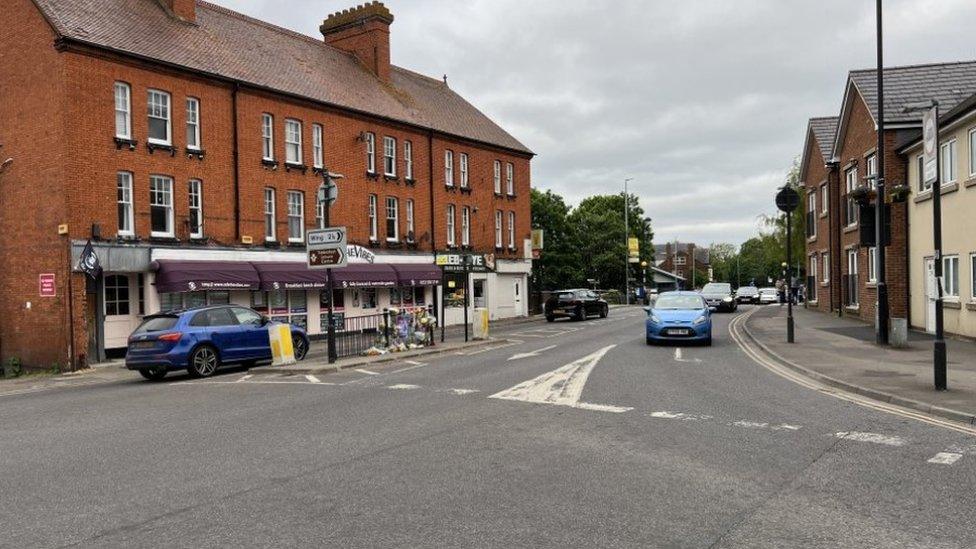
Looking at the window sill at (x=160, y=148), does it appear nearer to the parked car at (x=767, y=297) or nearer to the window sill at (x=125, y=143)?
the window sill at (x=125, y=143)

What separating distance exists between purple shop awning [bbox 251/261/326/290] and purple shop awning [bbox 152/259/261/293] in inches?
15.6

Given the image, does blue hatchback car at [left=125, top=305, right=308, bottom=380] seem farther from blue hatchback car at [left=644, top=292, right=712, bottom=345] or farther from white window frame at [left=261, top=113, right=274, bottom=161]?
white window frame at [left=261, top=113, right=274, bottom=161]

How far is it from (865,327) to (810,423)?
1714 centimetres

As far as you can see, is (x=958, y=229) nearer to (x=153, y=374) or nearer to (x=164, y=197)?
(x=153, y=374)

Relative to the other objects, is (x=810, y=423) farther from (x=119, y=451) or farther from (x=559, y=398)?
(x=119, y=451)

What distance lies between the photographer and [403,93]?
37688mm

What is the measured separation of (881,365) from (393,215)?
78.0 ft

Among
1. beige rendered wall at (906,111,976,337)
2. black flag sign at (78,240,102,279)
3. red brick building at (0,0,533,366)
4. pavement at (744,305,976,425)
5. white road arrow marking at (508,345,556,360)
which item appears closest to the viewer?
pavement at (744,305,976,425)

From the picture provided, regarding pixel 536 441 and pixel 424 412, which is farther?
pixel 424 412

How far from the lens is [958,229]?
1973 centimetres

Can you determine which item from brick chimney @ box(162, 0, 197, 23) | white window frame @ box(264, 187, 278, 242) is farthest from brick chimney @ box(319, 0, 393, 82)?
white window frame @ box(264, 187, 278, 242)

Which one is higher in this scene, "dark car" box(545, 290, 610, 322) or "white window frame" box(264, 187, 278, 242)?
"white window frame" box(264, 187, 278, 242)

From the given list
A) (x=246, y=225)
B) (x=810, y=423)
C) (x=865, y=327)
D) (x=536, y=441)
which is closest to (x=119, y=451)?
(x=536, y=441)

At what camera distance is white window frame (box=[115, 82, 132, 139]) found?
22.8m
